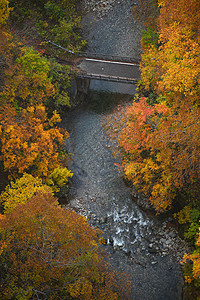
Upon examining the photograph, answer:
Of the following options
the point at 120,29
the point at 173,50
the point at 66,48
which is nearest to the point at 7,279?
the point at 173,50

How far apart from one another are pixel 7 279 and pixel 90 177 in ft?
34.8

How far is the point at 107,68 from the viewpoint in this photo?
24406 mm

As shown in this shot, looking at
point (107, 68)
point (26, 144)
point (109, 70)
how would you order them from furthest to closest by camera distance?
point (107, 68) < point (109, 70) < point (26, 144)

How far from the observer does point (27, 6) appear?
27875 millimetres

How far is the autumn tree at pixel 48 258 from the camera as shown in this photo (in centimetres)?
991

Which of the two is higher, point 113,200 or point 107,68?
point 107,68

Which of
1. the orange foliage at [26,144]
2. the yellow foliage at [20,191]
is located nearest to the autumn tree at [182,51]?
the orange foliage at [26,144]

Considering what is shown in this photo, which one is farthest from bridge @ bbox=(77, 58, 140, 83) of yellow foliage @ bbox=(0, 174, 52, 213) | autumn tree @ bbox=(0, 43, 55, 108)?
yellow foliage @ bbox=(0, 174, 52, 213)

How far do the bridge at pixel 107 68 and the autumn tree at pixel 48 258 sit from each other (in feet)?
46.8

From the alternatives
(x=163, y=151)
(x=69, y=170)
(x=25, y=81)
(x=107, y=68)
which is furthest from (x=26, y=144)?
(x=107, y=68)

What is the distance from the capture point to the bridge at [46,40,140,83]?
2352 cm

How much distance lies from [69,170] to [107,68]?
10.0m

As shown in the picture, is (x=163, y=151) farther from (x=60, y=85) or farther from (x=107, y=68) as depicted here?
(x=107, y=68)

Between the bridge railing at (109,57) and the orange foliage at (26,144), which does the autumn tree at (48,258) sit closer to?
the orange foliage at (26,144)
